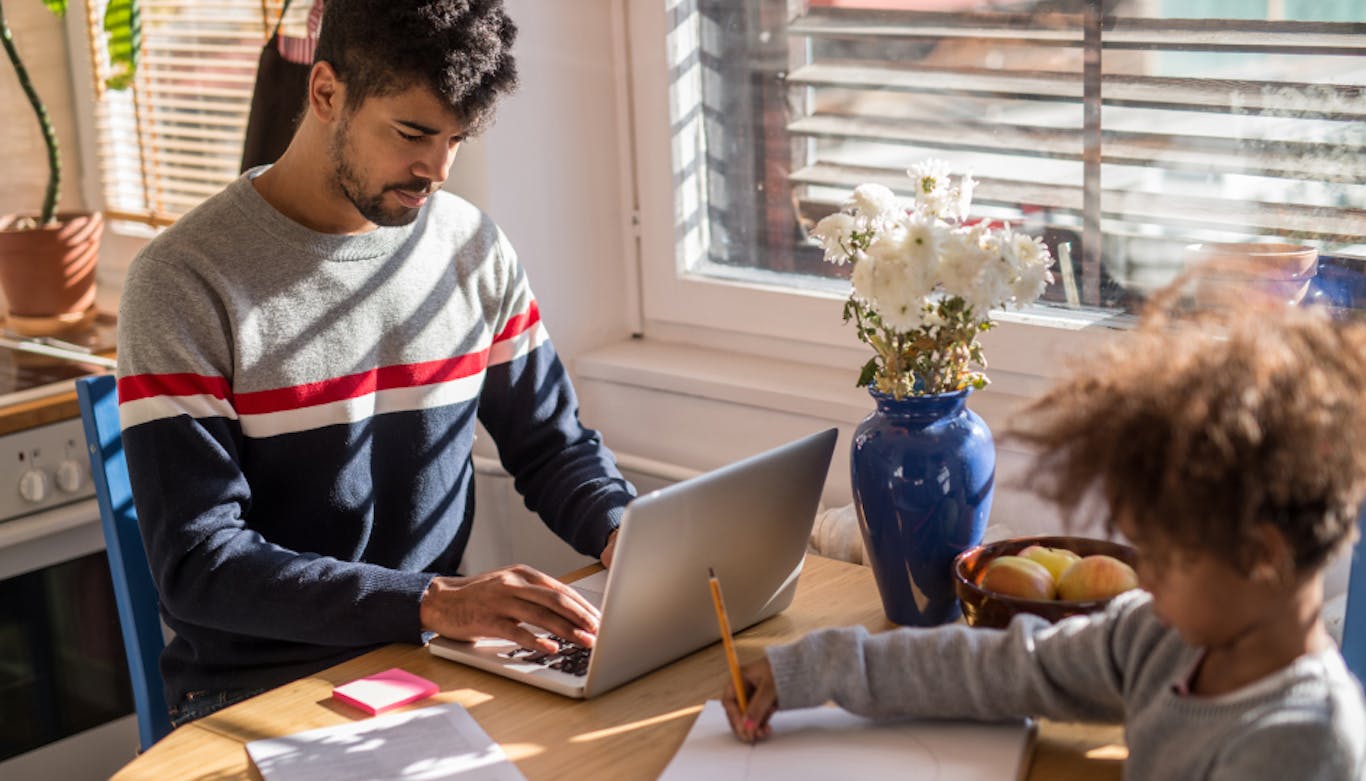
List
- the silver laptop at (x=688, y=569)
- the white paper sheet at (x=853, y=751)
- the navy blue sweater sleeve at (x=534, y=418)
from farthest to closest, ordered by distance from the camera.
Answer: the navy blue sweater sleeve at (x=534, y=418) < the silver laptop at (x=688, y=569) < the white paper sheet at (x=853, y=751)

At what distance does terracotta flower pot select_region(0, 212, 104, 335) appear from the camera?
2.61 meters

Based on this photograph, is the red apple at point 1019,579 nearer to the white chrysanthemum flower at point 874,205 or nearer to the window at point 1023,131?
the white chrysanthemum flower at point 874,205

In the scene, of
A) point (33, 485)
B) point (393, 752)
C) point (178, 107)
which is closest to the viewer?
point (393, 752)

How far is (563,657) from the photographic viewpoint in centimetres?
A: 145

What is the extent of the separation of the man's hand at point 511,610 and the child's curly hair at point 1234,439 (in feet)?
1.95

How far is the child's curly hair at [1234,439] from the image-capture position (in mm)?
917

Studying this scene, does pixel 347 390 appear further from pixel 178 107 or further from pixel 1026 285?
pixel 178 107

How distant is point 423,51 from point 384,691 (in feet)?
2.25

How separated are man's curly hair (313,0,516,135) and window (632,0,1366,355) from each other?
0.63 m

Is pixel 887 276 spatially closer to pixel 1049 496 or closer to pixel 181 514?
pixel 1049 496

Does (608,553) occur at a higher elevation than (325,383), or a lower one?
lower

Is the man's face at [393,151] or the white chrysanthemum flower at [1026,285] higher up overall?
the man's face at [393,151]

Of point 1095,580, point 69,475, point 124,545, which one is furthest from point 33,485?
point 1095,580

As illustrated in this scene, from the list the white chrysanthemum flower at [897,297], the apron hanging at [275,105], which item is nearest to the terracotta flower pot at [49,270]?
the apron hanging at [275,105]
